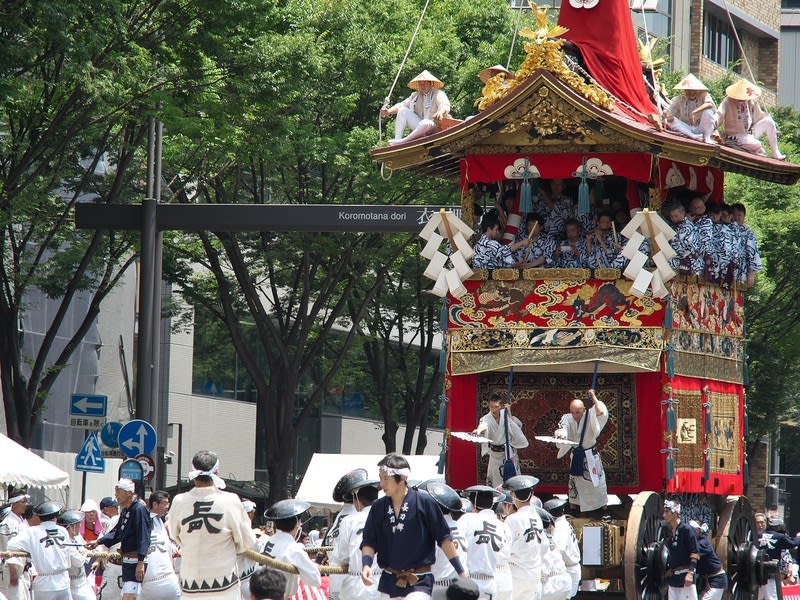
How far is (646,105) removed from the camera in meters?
17.5

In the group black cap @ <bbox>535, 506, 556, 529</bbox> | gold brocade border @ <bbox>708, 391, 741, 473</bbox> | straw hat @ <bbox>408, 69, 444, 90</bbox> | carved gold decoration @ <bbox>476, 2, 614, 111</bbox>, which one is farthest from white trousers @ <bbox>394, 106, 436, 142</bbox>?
black cap @ <bbox>535, 506, 556, 529</bbox>

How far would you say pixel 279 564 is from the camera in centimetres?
1034

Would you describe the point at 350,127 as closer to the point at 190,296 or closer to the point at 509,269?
the point at 190,296

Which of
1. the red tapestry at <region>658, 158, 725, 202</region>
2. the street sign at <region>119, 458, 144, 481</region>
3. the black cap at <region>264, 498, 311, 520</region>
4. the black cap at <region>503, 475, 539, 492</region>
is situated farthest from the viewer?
the street sign at <region>119, 458, 144, 481</region>

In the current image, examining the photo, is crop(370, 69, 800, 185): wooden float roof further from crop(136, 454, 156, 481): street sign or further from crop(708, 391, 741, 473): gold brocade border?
crop(136, 454, 156, 481): street sign

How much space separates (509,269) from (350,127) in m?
10.3

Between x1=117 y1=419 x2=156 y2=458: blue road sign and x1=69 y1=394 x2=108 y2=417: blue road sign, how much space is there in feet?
8.17

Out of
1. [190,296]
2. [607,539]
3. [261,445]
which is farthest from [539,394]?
[261,445]

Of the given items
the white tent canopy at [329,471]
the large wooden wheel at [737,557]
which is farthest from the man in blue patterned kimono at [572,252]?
the white tent canopy at [329,471]

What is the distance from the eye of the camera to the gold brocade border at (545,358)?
52.1 ft

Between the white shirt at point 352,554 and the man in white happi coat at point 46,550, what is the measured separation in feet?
16.9

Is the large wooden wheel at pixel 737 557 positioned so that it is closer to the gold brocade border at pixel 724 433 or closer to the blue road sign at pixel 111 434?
the gold brocade border at pixel 724 433

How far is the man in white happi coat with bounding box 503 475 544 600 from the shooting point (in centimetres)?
1273

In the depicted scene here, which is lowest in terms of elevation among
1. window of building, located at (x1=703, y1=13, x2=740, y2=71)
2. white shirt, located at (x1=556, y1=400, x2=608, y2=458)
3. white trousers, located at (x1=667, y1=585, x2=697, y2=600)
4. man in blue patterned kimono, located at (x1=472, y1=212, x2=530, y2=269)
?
white trousers, located at (x1=667, y1=585, x2=697, y2=600)
